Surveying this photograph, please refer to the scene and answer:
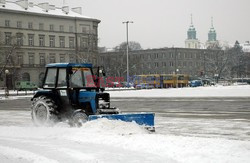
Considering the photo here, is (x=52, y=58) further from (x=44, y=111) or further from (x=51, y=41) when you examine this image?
(x=44, y=111)

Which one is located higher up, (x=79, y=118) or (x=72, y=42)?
(x=72, y=42)

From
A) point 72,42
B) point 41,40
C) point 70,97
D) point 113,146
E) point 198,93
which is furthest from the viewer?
point 72,42

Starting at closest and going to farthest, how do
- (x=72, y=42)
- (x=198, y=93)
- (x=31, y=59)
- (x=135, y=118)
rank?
(x=135, y=118), (x=198, y=93), (x=31, y=59), (x=72, y=42)

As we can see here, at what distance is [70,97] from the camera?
50.5 ft

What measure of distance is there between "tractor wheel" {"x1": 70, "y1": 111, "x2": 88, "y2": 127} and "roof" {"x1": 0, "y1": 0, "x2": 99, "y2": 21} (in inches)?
3204

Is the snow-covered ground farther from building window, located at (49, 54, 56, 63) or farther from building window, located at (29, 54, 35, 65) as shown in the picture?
building window, located at (49, 54, 56, 63)

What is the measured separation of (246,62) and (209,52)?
1708cm

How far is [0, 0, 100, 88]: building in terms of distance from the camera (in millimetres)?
92562

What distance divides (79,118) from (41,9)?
8892 cm

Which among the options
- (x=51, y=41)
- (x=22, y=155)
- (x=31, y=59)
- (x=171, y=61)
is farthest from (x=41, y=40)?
(x=22, y=155)

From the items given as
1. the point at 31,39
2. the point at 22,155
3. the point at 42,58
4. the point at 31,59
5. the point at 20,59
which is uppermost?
the point at 31,39

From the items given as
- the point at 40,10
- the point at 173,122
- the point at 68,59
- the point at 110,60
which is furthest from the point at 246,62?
the point at 173,122

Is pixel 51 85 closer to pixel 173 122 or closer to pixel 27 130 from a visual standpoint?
pixel 27 130

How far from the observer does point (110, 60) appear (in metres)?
115
